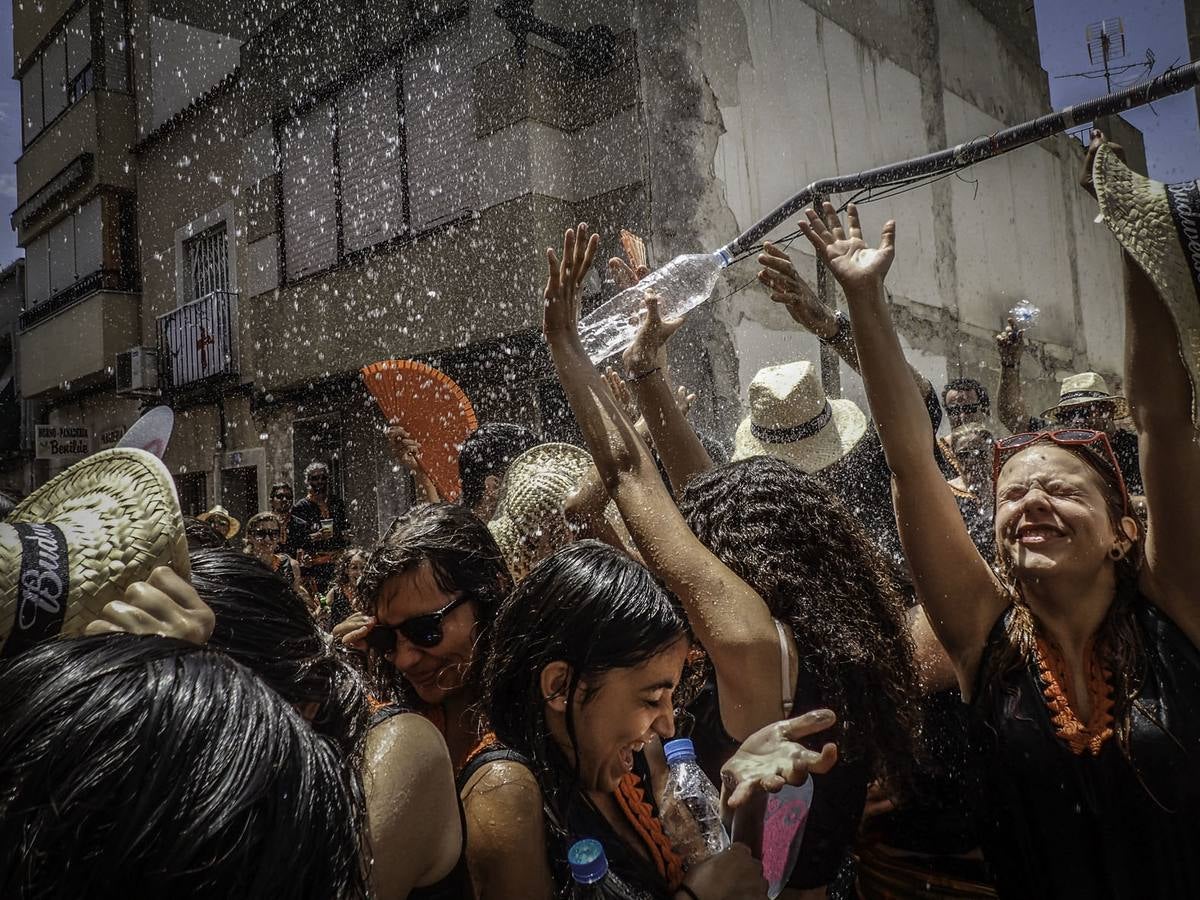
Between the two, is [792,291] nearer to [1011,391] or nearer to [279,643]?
[279,643]

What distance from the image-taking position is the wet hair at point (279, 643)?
5.08 feet

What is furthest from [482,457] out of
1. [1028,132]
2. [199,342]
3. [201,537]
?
[199,342]

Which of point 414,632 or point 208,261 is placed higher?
point 208,261

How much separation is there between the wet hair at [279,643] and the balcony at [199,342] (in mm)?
12563

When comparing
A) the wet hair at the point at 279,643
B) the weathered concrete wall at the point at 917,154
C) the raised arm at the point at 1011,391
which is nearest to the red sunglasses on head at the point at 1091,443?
the wet hair at the point at 279,643

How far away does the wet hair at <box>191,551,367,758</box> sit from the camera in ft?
5.08

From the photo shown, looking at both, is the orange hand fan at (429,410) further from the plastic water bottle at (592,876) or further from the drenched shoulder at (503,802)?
the plastic water bottle at (592,876)

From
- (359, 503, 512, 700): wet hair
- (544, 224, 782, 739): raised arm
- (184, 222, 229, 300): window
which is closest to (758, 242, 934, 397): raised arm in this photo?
(544, 224, 782, 739): raised arm

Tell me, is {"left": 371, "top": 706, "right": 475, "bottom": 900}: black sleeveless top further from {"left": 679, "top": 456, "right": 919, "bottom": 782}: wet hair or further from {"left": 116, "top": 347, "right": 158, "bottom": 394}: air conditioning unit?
{"left": 116, "top": 347, "right": 158, "bottom": 394}: air conditioning unit

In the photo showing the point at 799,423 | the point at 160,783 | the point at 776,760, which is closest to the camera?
the point at 160,783

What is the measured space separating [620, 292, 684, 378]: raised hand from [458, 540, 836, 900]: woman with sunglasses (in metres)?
0.88

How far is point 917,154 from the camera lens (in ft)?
37.4

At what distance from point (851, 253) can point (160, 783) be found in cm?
169

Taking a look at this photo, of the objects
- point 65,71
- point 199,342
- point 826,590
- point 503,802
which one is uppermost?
point 65,71
